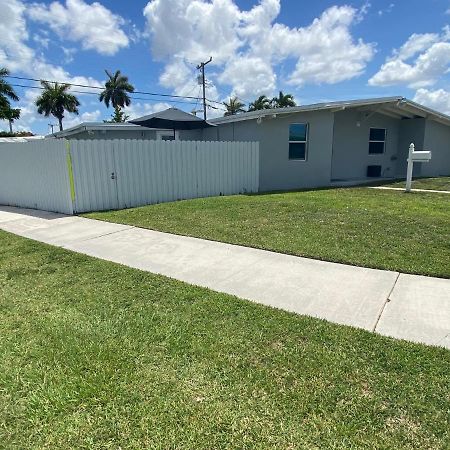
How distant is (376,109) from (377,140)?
6.45 feet

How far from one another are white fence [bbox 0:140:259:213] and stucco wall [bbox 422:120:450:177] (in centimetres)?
979

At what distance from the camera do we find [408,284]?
4180 millimetres

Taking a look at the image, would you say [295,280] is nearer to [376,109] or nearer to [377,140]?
[376,109]

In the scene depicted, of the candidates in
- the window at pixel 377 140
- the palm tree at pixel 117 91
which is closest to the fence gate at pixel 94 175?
the window at pixel 377 140

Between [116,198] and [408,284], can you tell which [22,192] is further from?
[408,284]

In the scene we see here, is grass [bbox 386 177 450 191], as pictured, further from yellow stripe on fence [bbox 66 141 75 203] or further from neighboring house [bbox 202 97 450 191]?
yellow stripe on fence [bbox 66 141 75 203]

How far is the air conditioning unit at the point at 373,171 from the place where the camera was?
56.2ft

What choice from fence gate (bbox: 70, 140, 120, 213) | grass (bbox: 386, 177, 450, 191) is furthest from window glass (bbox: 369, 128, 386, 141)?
fence gate (bbox: 70, 140, 120, 213)

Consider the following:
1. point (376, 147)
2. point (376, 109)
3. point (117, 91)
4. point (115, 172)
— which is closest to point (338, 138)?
point (376, 109)

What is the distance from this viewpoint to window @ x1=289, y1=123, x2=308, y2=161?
13.9 meters

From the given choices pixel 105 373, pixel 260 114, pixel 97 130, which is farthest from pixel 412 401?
pixel 97 130

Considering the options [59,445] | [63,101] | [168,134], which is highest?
[63,101]

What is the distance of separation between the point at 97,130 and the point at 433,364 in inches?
592

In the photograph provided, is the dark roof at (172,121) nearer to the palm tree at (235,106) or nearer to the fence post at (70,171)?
the fence post at (70,171)
